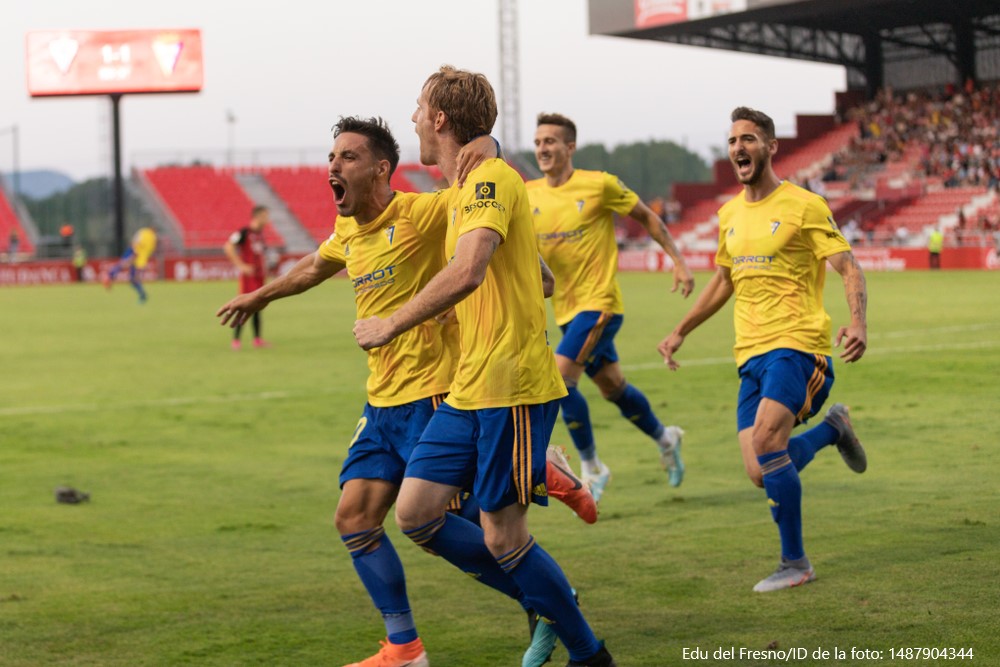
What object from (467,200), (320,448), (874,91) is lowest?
(320,448)

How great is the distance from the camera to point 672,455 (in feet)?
31.4

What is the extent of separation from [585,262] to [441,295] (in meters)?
5.34

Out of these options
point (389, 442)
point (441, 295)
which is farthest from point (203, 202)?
point (441, 295)

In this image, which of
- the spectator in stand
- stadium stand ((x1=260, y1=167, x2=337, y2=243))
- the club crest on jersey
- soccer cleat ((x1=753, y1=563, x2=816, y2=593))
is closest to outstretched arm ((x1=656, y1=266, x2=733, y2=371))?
soccer cleat ((x1=753, y1=563, x2=816, y2=593))

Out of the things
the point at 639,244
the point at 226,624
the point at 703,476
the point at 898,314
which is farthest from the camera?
the point at 639,244

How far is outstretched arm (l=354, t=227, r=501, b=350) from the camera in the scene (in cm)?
459

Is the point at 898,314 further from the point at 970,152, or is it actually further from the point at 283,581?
the point at 970,152

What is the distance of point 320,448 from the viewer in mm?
11477

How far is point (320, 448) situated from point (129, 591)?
4781 mm

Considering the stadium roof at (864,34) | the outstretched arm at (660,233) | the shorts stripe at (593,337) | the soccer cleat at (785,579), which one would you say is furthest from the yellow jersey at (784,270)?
the stadium roof at (864,34)

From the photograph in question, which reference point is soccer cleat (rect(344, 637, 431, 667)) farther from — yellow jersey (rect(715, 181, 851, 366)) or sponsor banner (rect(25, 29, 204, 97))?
sponsor banner (rect(25, 29, 204, 97))

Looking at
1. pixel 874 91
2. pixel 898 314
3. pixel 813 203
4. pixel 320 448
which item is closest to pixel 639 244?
pixel 874 91

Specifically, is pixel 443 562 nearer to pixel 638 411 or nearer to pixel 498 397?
pixel 498 397

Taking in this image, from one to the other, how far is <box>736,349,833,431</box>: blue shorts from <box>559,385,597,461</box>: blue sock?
2.62m
